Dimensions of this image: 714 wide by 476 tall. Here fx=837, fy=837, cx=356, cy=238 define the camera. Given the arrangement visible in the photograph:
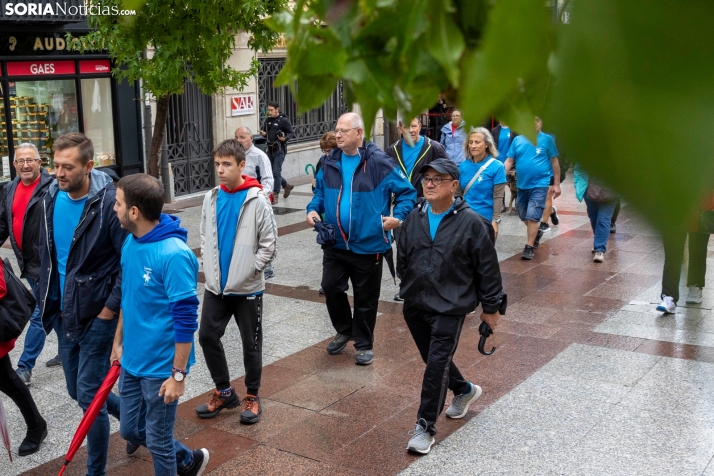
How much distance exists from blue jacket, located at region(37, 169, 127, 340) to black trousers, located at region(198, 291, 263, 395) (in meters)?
1.06

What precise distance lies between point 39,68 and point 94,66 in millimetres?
1306

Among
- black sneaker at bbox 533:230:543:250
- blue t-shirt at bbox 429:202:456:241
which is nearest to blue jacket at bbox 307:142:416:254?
blue t-shirt at bbox 429:202:456:241

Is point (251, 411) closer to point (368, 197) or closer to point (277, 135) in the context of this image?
point (368, 197)

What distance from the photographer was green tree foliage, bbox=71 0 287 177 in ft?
27.6

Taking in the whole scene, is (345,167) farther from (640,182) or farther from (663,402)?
(640,182)

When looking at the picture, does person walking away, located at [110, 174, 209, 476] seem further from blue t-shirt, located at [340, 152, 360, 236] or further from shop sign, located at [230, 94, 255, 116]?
shop sign, located at [230, 94, 255, 116]

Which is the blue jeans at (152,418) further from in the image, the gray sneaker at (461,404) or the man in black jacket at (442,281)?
the gray sneaker at (461,404)

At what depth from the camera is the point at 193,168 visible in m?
18.2

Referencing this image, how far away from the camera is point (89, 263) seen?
4.82 metres

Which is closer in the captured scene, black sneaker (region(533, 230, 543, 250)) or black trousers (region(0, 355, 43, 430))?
black trousers (region(0, 355, 43, 430))

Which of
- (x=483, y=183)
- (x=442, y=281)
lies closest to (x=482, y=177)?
(x=483, y=183)

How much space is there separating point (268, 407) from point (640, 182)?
580cm

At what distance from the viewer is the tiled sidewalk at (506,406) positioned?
16.9 feet

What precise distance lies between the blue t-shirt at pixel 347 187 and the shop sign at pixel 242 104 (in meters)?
12.2
